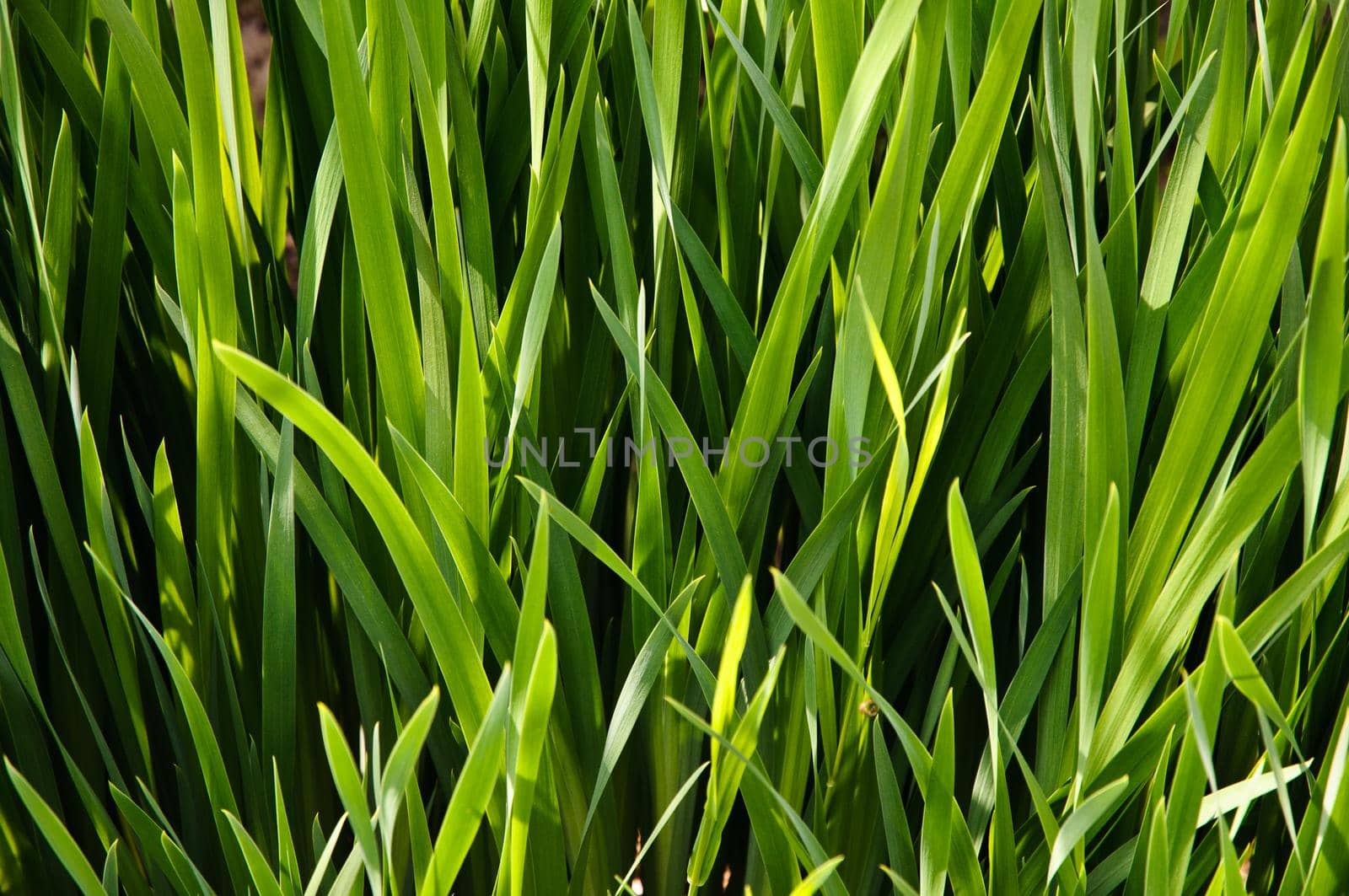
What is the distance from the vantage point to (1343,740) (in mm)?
230

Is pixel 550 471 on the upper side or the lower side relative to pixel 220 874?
upper

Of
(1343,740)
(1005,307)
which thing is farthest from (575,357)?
(1343,740)

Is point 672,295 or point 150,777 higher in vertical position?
point 672,295

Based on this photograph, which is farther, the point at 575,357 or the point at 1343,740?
the point at 575,357

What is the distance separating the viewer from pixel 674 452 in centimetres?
27

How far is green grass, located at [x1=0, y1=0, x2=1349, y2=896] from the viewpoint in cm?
26

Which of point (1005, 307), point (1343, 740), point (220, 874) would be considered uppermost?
point (1005, 307)

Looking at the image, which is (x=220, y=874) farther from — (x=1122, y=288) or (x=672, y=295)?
(x=1122, y=288)

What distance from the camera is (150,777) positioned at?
0.33 meters

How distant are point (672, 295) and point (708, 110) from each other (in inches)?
2.7

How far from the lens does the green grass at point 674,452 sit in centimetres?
26

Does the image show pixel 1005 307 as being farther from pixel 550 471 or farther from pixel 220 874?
→ pixel 220 874

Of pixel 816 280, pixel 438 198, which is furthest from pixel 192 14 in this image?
pixel 816 280

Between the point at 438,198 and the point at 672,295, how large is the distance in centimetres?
9
